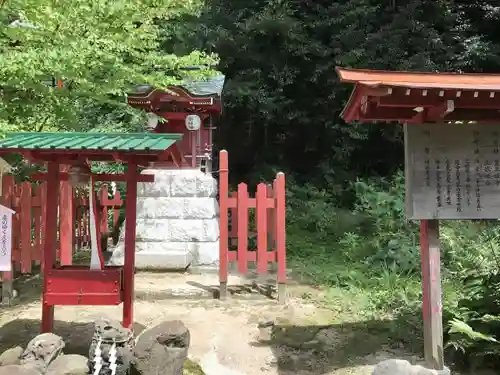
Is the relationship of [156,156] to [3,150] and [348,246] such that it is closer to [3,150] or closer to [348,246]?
[3,150]

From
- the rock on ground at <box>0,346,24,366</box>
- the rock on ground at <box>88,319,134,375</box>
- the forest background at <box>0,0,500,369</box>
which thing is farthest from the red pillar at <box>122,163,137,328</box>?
the forest background at <box>0,0,500,369</box>

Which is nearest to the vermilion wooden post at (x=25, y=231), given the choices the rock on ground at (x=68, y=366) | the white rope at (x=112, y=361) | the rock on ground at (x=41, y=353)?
the rock on ground at (x=41, y=353)

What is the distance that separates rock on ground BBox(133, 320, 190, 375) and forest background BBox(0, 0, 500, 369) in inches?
110

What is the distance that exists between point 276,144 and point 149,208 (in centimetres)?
830

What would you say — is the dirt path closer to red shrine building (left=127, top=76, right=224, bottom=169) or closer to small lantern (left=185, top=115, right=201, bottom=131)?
red shrine building (left=127, top=76, right=224, bottom=169)

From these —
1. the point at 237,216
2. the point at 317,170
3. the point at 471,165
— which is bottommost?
the point at 237,216

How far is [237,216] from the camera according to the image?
26.3 ft

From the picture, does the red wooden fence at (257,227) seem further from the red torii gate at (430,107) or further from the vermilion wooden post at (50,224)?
the vermilion wooden post at (50,224)

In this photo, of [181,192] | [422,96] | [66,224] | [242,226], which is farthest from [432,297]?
[181,192]

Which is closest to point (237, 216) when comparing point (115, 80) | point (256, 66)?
point (115, 80)

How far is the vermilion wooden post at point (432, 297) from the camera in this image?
472 centimetres

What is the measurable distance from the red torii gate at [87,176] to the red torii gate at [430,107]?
2.07 meters

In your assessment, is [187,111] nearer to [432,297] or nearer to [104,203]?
[104,203]

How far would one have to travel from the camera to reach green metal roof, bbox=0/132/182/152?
475 centimetres
